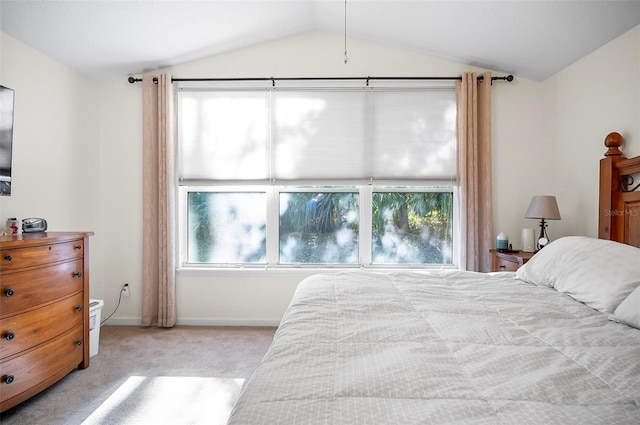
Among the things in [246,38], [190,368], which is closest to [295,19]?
[246,38]

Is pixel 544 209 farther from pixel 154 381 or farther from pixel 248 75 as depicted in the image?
pixel 154 381

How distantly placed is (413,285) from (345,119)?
196 cm

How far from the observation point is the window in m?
3.37

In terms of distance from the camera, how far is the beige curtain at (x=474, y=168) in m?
3.26

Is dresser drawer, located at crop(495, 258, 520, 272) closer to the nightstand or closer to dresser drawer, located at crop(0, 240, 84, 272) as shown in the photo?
the nightstand

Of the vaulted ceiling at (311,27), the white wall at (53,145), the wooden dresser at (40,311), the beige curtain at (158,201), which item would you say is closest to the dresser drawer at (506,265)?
the vaulted ceiling at (311,27)

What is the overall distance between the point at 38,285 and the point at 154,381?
911mm

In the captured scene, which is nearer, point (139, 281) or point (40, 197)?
point (40, 197)

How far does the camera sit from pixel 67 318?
2.31 m

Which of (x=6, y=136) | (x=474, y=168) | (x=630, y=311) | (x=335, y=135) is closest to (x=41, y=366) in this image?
(x=6, y=136)

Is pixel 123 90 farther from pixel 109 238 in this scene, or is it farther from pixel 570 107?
pixel 570 107

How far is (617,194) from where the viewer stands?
2385 millimetres

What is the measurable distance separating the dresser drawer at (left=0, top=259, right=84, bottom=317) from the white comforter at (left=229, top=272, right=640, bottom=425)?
1.56 metres

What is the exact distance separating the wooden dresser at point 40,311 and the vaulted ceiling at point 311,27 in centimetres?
151
